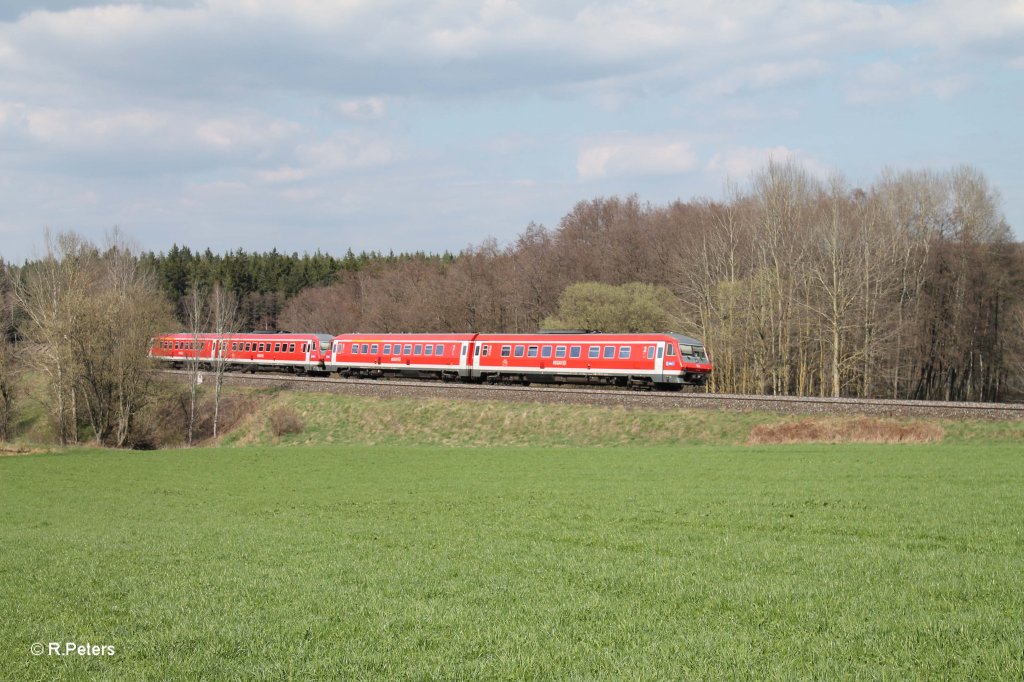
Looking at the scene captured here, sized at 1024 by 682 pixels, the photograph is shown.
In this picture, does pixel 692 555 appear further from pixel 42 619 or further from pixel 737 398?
pixel 737 398

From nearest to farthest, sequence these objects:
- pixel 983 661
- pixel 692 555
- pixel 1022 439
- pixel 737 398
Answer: pixel 983 661 → pixel 692 555 → pixel 1022 439 → pixel 737 398

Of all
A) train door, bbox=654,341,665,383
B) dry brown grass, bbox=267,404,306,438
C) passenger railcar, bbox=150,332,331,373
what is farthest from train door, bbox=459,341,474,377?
passenger railcar, bbox=150,332,331,373

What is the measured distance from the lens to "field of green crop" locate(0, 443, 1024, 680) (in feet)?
23.0

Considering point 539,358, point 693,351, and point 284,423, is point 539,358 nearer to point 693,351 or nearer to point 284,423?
point 693,351

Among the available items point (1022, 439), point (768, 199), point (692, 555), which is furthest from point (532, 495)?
point (768, 199)

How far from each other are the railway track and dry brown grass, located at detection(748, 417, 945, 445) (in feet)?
3.08

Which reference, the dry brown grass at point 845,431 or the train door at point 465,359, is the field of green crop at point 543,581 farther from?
the train door at point 465,359

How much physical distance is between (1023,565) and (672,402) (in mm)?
27542

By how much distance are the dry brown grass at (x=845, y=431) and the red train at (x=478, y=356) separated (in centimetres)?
898

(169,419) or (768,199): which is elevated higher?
(768,199)

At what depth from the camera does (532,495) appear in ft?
60.8

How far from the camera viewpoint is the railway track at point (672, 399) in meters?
31.0

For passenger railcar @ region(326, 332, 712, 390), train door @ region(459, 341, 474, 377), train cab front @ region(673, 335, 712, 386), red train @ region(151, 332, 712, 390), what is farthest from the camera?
train door @ region(459, 341, 474, 377)

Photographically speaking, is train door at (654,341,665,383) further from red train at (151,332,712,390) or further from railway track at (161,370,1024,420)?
railway track at (161,370,1024,420)
